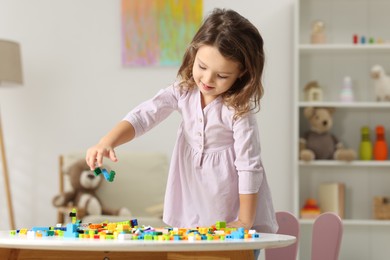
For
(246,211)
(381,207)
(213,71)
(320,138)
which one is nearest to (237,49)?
(213,71)

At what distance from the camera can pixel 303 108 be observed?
13.1 feet

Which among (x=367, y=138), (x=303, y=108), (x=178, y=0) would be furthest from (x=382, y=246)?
(x=178, y=0)

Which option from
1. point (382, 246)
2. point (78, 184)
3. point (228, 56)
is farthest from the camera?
point (382, 246)

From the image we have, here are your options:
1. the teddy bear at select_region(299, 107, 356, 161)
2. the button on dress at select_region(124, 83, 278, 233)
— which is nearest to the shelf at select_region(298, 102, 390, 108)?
the teddy bear at select_region(299, 107, 356, 161)

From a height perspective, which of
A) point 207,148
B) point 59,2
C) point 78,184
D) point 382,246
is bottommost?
point 382,246

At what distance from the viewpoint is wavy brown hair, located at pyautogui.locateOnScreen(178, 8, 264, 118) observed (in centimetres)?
159

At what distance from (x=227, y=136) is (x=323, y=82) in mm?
2458

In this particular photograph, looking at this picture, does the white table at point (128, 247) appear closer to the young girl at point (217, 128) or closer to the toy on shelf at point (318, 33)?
the young girl at point (217, 128)

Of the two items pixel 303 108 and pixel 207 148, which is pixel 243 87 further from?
pixel 303 108

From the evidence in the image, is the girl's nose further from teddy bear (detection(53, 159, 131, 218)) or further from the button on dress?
teddy bear (detection(53, 159, 131, 218))

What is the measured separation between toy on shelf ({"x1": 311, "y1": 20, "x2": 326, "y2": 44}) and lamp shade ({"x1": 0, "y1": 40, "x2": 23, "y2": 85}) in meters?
1.57

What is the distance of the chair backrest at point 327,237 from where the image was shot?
1.87 meters

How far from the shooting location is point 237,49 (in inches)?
62.9

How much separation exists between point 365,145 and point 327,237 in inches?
81.6
